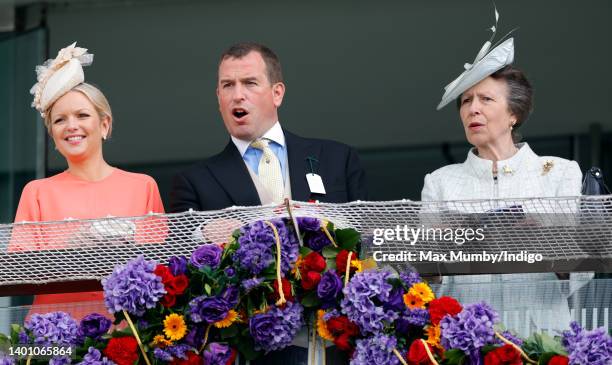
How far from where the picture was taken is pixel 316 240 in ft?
16.0

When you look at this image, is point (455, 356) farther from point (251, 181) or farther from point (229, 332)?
point (251, 181)

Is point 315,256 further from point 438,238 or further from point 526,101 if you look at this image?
point 526,101

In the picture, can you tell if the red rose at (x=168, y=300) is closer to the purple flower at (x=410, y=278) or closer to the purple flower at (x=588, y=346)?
the purple flower at (x=410, y=278)

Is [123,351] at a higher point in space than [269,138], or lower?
lower

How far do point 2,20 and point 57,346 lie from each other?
Result: 724 centimetres

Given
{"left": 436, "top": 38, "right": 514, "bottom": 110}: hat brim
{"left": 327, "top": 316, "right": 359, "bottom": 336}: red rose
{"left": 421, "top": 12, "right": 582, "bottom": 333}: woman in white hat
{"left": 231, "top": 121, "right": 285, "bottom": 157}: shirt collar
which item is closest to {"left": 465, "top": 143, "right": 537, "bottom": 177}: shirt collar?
{"left": 421, "top": 12, "right": 582, "bottom": 333}: woman in white hat

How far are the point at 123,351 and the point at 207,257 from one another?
0.38 meters

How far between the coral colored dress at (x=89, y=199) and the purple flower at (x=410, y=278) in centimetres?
133

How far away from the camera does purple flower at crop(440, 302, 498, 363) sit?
462 centimetres

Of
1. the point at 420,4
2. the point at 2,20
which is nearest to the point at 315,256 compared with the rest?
the point at 420,4

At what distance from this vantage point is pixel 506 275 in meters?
4.91

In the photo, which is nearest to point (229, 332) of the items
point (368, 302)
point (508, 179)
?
point (368, 302)

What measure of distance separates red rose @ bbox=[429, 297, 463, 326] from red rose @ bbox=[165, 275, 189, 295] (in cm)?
74

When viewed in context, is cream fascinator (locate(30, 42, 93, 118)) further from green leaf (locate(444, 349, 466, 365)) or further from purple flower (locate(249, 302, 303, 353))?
green leaf (locate(444, 349, 466, 365))
